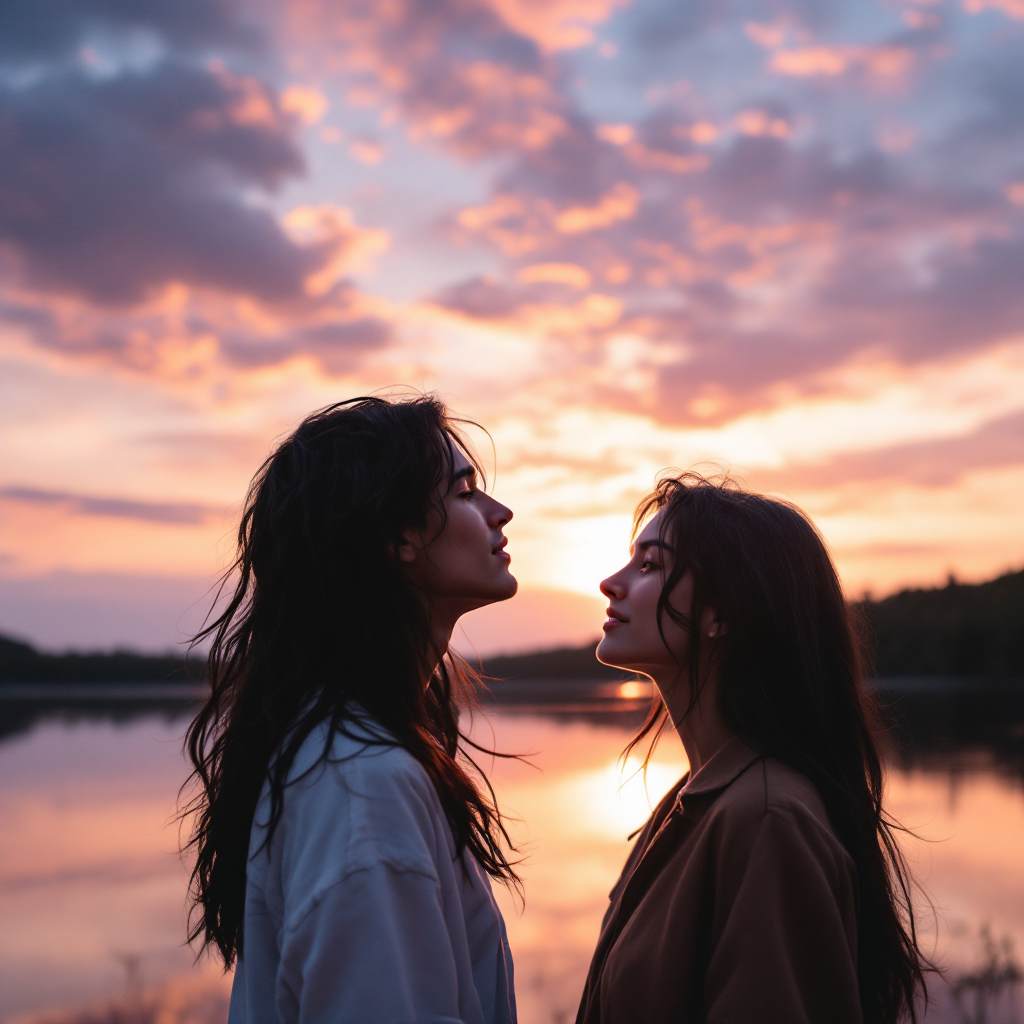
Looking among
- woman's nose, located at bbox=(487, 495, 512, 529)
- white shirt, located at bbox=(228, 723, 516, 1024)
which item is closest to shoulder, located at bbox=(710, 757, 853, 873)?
white shirt, located at bbox=(228, 723, 516, 1024)

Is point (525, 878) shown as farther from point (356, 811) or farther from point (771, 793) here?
point (356, 811)

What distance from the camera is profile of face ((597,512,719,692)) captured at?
8.54ft

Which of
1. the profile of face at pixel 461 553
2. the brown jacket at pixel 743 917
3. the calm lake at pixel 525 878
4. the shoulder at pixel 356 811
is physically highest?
the profile of face at pixel 461 553

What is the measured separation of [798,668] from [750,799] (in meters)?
0.45

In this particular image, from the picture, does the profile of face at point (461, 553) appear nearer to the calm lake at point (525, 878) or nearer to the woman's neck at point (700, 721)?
the woman's neck at point (700, 721)

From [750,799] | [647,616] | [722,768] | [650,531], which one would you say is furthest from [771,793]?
[650,531]

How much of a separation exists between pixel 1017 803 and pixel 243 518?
12276mm

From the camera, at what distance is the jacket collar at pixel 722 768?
227 cm

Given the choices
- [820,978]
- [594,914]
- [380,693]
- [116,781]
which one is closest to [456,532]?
[380,693]

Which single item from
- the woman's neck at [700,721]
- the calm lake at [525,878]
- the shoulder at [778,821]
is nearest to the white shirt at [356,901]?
the shoulder at [778,821]

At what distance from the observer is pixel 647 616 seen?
2.65 m

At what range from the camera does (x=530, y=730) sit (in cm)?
2166

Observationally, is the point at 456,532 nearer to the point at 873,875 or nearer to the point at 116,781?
the point at 873,875

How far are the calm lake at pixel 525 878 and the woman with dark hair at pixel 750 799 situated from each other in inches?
31.4
